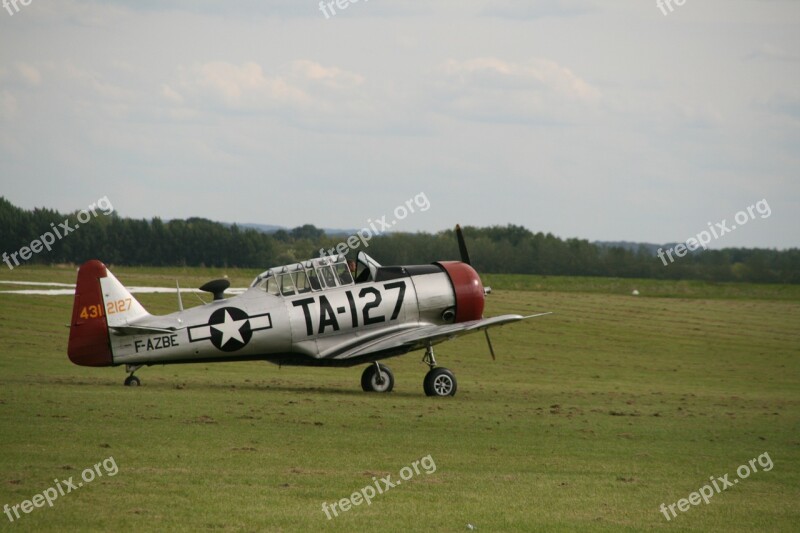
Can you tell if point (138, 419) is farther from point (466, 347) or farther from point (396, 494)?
point (466, 347)

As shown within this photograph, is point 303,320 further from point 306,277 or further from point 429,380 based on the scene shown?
point 429,380

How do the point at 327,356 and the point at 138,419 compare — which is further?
the point at 327,356

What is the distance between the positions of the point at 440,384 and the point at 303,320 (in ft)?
8.25

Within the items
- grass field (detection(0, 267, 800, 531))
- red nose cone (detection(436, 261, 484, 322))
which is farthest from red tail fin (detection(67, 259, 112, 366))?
red nose cone (detection(436, 261, 484, 322))

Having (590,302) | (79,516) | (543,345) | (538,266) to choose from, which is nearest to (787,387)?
(543,345)

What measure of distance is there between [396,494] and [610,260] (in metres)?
49.1

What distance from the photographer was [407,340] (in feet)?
55.4

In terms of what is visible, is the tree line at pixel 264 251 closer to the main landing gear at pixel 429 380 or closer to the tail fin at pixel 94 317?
the main landing gear at pixel 429 380

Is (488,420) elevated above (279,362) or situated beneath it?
situated beneath

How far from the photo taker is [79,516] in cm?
804

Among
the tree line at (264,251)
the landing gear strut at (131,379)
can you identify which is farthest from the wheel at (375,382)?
the tree line at (264,251)

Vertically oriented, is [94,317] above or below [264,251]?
below

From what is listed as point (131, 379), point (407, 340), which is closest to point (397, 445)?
point (407, 340)

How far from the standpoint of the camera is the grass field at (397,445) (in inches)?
338
